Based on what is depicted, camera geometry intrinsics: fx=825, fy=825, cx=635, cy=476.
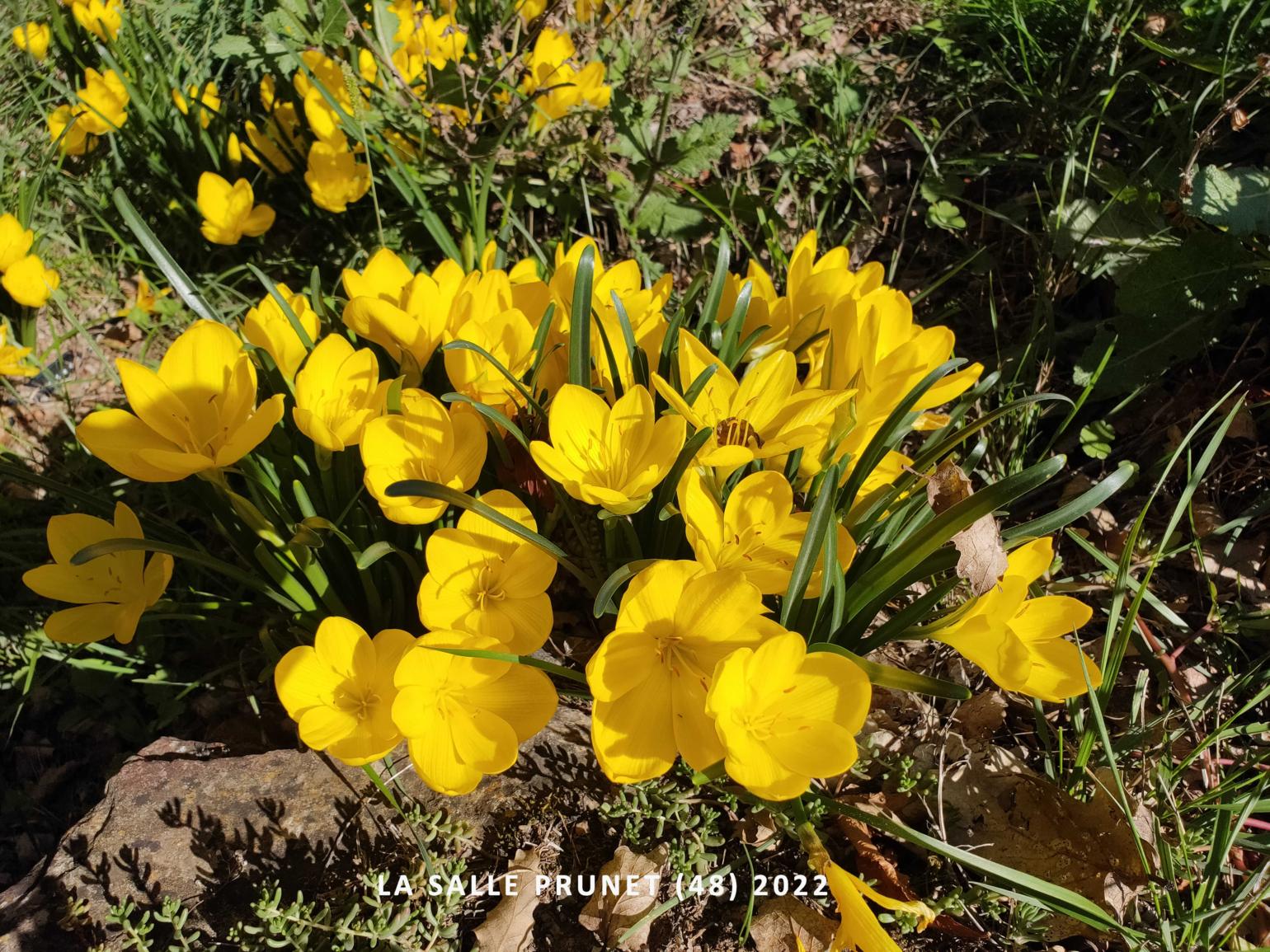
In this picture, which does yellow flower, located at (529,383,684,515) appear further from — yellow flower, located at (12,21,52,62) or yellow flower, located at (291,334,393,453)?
yellow flower, located at (12,21,52,62)

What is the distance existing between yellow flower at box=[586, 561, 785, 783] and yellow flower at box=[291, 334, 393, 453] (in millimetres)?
524

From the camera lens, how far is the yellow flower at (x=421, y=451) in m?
1.23

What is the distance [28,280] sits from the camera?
2.26 meters

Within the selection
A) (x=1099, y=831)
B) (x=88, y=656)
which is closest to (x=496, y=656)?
(x=1099, y=831)

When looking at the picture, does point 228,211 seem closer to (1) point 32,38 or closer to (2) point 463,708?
(1) point 32,38

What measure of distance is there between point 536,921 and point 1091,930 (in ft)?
3.04

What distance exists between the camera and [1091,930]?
1.38m

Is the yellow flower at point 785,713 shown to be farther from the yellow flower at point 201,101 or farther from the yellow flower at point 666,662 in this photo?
the yellow flower at point 201,101

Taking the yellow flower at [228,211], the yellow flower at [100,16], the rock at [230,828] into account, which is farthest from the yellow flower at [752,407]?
the yellow flower at [100,16]

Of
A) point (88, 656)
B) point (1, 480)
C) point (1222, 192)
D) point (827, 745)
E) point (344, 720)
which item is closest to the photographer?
point (827, 745)

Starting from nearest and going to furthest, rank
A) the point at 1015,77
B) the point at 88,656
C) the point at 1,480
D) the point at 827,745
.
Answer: the point at 827,745
the point at 88,656
the point at 1,480
the point at 1015,77

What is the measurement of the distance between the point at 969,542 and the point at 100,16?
2.85 m

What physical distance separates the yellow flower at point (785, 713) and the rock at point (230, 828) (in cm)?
50

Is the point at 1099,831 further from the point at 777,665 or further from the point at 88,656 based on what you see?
the point at 88,656
